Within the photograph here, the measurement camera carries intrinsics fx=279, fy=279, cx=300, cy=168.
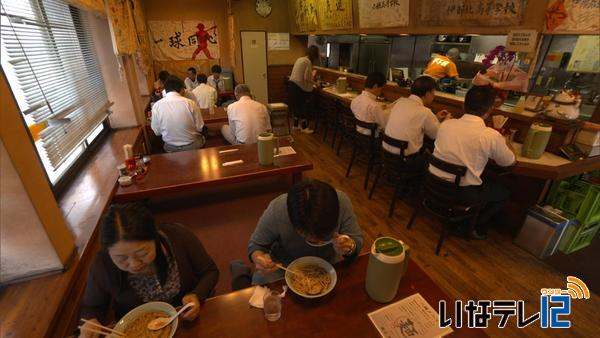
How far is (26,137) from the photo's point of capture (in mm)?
1137

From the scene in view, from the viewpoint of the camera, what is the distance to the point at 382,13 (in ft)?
12.4

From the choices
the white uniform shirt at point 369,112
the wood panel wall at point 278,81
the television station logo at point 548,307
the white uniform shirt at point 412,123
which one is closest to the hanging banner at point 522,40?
the white uniform shirt at point 412,123

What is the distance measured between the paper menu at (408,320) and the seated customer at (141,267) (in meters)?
0.66

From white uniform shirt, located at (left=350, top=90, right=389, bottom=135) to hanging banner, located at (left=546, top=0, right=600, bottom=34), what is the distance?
1538 mm

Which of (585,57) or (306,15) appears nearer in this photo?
(585,57)

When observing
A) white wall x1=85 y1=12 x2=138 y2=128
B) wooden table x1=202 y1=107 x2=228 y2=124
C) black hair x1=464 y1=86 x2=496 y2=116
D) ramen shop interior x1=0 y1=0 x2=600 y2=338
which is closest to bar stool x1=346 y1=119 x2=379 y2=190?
ramen shop interior x1=0 y1=0 x2=600 y2=338

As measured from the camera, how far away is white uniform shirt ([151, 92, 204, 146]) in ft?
9.86

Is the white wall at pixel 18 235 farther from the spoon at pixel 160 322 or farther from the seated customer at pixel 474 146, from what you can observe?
the seated customer at pixel 474 146

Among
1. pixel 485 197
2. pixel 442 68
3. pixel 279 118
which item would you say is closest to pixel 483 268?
pixel 485 197

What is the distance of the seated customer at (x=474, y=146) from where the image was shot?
1.99 metres

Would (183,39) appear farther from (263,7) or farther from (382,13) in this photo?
(382,13)

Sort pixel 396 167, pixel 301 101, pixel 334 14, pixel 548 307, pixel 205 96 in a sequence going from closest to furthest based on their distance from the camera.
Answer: pixel 548 307, pixel 396 167, pixel 205 96, pixel 334 14, pixel 301 101

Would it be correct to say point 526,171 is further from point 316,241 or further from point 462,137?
point 316,241

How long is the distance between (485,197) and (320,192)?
6.20 ft
